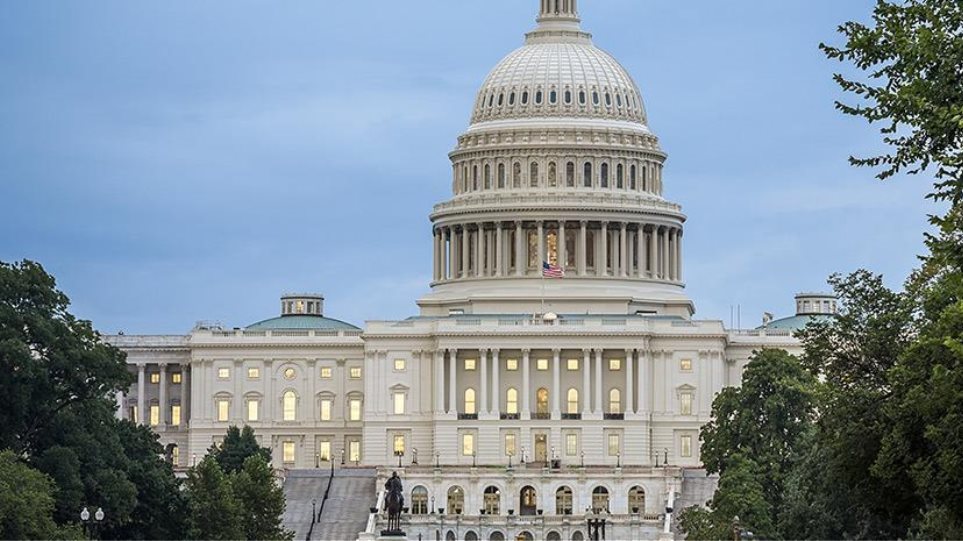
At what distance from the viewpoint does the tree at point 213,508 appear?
159875mm

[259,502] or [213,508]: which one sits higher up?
[259,502]

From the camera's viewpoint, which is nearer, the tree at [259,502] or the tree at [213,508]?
the tree at [213,508]

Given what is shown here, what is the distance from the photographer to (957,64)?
79.1 m

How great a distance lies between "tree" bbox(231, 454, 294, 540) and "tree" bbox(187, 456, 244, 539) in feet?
7.78

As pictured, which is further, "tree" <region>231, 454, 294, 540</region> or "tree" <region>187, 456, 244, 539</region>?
"tree" <region>231, 454, 294, 540</region>

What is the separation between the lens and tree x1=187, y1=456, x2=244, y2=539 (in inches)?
6294

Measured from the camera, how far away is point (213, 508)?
529 feet

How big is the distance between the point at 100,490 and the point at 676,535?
4303 centimetres

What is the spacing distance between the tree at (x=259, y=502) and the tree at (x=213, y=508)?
2370mm

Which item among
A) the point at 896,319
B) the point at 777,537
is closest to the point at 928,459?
the point at 896,319

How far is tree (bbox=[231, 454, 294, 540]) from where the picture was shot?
168 m

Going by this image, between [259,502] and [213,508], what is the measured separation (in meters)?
9.27

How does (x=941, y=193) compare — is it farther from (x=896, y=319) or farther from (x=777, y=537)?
(x=777, y=537)

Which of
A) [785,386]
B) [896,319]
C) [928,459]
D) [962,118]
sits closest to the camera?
[962,118]
